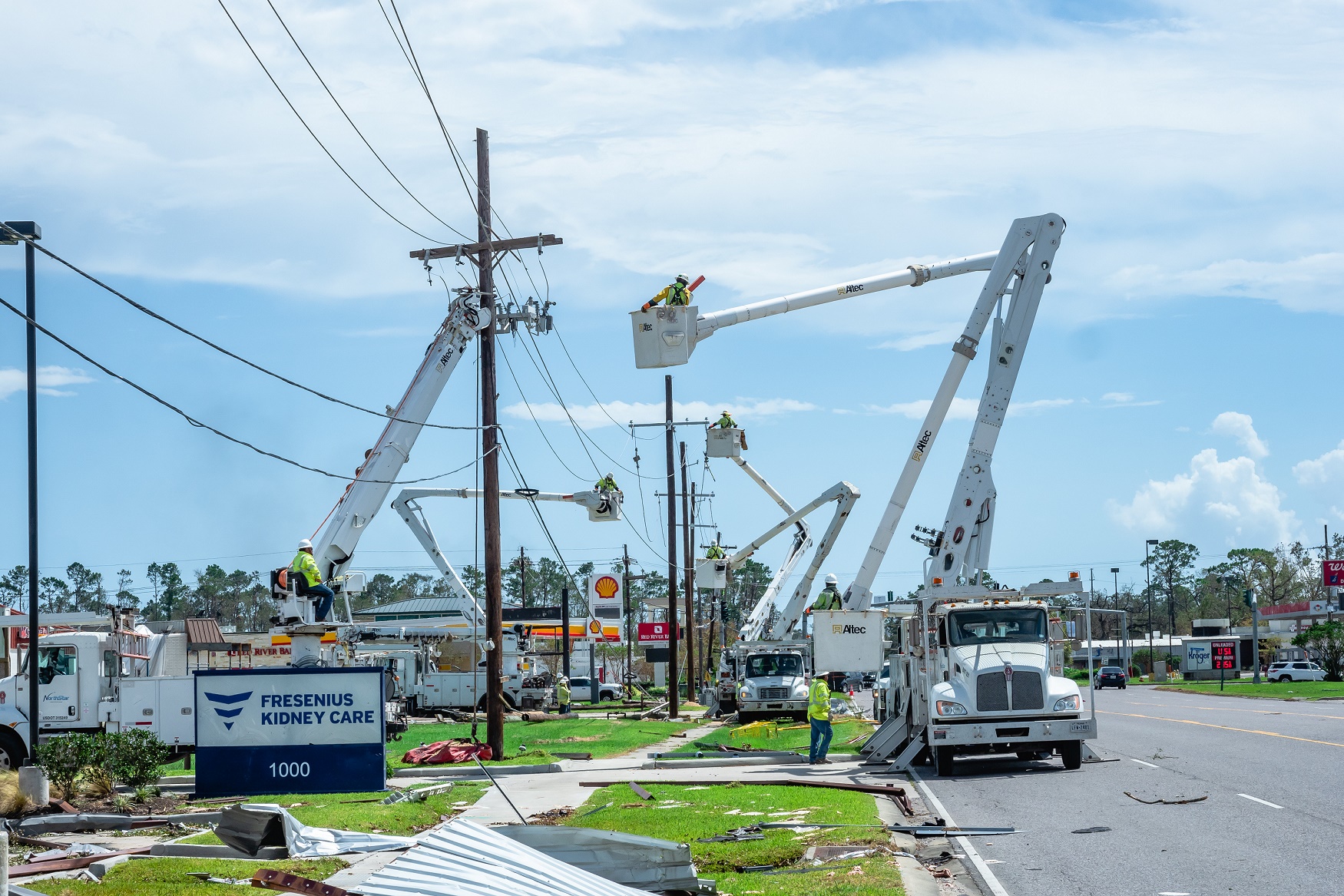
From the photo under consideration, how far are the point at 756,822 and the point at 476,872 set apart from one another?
6769mm

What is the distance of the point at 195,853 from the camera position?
12.0 m

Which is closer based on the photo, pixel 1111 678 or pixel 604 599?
pixel 604 599

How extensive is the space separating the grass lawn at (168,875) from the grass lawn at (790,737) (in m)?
14.8

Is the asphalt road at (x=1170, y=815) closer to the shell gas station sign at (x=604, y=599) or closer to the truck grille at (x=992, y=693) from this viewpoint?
the truck grille at (x=992, y=693)

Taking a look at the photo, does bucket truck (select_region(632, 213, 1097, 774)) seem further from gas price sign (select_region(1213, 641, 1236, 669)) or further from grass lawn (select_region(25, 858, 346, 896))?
gas price sign (select_region(1213, 641, 1236, 669))

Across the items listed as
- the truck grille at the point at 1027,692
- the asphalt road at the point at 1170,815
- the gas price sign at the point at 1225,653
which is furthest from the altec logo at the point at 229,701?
the gas price sign at the point at 1225,653

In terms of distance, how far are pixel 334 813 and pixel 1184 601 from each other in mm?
153054

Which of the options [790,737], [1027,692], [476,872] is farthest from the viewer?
[790,737]

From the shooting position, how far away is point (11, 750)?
21172 millimetres

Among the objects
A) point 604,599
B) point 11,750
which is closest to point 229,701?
point 11,750

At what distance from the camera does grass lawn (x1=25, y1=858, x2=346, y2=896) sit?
9.84 metres

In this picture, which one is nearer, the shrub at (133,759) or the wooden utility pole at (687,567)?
the shrub at (133,759)

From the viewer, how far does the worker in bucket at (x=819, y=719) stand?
2162 cm

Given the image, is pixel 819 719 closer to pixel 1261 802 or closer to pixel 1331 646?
pixel 1261 802
